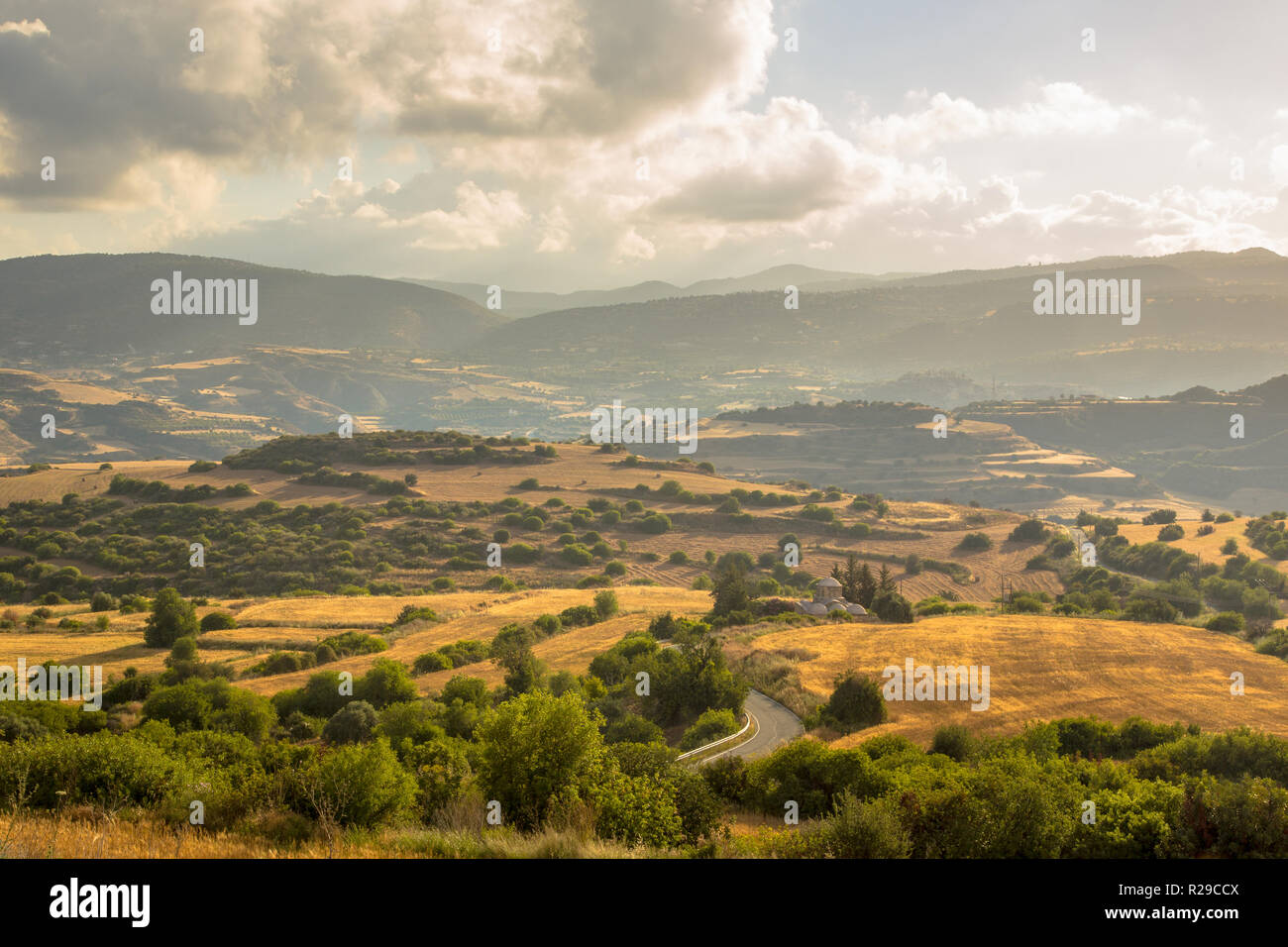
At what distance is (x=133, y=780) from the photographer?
1477cm

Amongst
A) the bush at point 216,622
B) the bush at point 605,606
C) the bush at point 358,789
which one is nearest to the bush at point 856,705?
the bush at point 358,789

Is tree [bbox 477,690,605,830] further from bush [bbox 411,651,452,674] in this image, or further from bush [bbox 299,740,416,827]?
bush [bbox 411,651,452,674]

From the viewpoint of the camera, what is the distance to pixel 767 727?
3403 centimetres

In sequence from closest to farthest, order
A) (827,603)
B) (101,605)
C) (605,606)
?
(101,605), (605,606), (827,603)

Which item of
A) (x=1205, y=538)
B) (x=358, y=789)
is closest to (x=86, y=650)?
(x=358, y=789)

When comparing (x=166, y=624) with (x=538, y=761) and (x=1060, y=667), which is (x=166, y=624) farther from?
(x=1060, y=667)

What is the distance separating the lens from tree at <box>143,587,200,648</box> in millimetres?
49938

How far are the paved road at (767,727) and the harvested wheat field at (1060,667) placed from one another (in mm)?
2352

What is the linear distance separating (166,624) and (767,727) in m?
36.9

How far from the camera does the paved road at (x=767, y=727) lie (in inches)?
1188

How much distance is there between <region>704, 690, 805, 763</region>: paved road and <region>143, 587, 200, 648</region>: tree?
112ft

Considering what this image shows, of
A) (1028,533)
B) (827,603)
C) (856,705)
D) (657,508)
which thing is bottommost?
(827,603)
